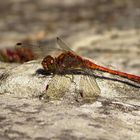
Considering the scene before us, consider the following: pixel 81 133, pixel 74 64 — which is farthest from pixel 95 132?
pixel 74 64

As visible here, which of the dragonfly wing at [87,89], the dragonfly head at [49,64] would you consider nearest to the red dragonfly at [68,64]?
the dragonfly head at [49,64]

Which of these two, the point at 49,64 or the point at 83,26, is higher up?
the point at 83,26

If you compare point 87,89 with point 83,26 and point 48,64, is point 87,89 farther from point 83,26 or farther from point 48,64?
point 83,26

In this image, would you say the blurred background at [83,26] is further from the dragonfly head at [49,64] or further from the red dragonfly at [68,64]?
the dragonfly head at [49,64]

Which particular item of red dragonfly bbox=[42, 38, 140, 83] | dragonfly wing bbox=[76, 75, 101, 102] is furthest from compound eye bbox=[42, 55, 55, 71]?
dragonfly wing bbox=[76, 75, 101, 102]

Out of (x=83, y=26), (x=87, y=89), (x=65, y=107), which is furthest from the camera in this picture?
(x=83, y=26)

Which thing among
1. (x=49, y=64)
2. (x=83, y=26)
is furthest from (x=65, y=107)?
(x=83, y=26)

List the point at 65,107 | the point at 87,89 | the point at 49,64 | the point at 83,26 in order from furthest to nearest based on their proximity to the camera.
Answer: the point at 83,26
the point at 49,64
the point at 87,89
the point at 65,107

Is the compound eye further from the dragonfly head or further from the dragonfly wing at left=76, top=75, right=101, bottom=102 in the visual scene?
the dragonfly wing at left=76, top=75, right=101, bottom=102

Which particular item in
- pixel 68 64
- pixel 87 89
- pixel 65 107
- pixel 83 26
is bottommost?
pixel 65 107
